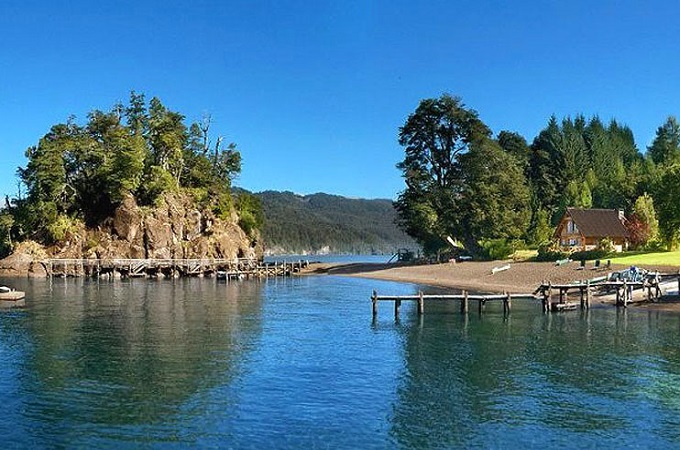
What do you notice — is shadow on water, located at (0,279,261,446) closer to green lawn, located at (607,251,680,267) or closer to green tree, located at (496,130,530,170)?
green lawn, located at (607,251,680,267)

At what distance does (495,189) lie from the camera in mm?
86938

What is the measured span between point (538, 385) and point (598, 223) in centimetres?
6358

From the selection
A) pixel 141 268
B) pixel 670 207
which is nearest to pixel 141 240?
pixel 141 268

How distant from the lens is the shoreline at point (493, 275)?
5894 cm

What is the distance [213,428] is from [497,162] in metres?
76.5

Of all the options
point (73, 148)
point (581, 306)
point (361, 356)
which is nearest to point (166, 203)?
point (73, 148)

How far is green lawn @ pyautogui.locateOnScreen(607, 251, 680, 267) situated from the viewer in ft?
197

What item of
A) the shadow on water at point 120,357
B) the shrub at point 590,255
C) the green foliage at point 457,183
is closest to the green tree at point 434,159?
the green foliage at point 457,183

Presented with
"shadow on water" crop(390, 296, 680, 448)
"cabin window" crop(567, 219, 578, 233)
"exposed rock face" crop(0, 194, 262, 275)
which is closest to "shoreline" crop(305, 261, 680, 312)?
"cabin window" crop(567, 219, 578, 233)

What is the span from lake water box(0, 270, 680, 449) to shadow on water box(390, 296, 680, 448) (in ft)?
0.29

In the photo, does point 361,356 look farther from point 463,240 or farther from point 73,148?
point 73,148

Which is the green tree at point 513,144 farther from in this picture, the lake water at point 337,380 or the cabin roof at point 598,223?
the lake water at point 337,380

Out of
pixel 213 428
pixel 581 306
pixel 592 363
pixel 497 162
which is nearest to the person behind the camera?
pixel 213 428

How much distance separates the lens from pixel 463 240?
94062 millimetres
